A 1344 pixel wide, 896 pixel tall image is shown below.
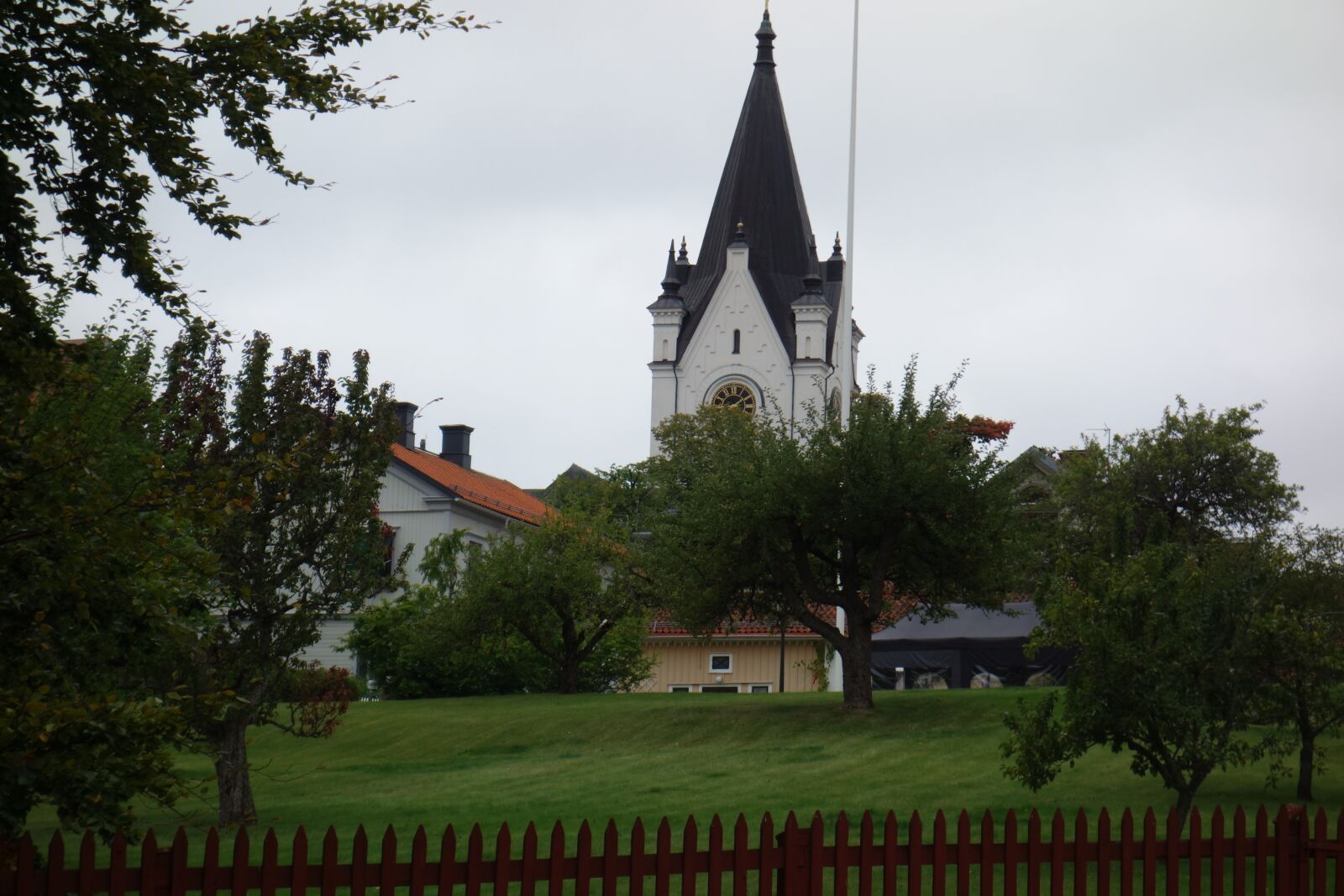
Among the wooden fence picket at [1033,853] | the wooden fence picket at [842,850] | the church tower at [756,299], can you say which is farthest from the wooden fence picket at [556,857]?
the church tower at [756,299]

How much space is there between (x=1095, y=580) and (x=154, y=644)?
9.95 metres

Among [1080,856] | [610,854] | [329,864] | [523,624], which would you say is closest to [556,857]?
[610,854]

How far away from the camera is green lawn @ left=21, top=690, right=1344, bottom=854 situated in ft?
57.5

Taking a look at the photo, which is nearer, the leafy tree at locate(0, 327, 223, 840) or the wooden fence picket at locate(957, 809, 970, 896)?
the leafy tree at locate(0, 327, 223, 840)

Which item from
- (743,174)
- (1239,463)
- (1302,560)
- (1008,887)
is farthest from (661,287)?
(1008,887)

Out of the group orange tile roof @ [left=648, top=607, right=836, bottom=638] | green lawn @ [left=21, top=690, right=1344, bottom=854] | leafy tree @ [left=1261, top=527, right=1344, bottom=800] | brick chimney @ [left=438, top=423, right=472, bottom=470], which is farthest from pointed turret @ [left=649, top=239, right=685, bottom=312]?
leafy tree @ [left=1261, top=527, right=1344, bottom=800]

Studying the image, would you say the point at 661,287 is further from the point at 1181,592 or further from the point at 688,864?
the point at 688,864

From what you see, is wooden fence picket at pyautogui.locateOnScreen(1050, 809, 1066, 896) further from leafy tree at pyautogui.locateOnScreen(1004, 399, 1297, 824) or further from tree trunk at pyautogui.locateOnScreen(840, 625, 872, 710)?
tree trunk at pyautogui.locateOnScreen(840, 625, 872, 710)

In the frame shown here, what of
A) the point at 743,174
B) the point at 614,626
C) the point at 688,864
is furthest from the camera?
the point at 743,174

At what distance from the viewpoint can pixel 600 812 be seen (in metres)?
17.0

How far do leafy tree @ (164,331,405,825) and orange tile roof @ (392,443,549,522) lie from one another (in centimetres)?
3745

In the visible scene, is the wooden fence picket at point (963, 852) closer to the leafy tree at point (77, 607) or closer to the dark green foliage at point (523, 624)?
the leafy tree at point (77, 607)

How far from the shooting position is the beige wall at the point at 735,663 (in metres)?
49.0

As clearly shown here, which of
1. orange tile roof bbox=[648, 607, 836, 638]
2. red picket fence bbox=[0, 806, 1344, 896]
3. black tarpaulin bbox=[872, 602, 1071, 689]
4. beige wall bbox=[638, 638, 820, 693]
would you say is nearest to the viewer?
red picket fence bbox=[0, 806, 1344, 896]
